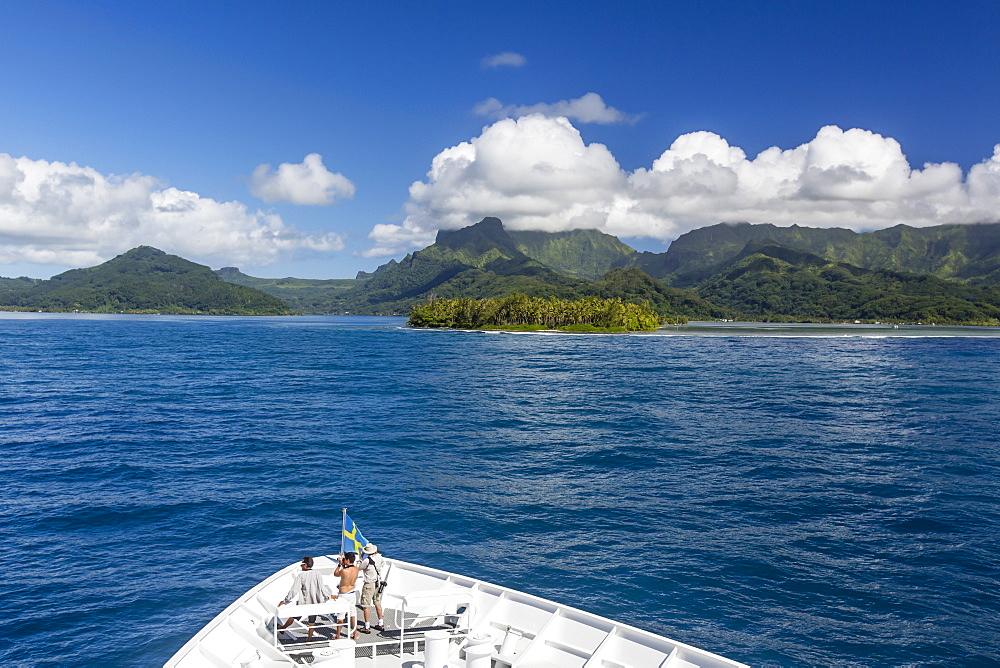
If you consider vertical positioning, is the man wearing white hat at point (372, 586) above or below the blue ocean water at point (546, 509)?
above

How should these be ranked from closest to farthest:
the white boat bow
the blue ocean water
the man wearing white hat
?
the white boat bow < the man wearing white hat < the blue ocean water

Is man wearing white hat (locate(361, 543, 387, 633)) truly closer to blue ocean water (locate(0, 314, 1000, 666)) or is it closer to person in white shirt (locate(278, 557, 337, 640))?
person in white shirt (locate(278, 557, 337, 640))

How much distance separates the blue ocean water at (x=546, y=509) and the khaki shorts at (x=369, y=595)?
9.85m

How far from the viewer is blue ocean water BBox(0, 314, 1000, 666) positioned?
2642 cm

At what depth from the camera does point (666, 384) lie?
371 ft

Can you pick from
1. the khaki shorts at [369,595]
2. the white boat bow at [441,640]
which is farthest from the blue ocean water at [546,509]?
the khaki shorts at [369,595]

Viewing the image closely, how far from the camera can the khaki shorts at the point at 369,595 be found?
20469 millimetres

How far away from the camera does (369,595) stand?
67.3 ft

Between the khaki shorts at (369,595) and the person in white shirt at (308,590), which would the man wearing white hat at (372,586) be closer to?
the khaki shorts at (369,595)

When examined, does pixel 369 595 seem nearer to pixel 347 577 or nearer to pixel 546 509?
pixel 347 577

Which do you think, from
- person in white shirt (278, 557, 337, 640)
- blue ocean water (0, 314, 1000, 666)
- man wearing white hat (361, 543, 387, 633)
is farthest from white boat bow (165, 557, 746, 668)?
blue ocean water (0, 314, 1000, 666)

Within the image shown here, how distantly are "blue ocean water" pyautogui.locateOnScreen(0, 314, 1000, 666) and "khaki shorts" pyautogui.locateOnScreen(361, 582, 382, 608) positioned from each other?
9851mm

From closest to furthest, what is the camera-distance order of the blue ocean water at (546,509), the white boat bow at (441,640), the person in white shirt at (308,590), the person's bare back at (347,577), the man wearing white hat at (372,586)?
the white boat bow at (441,640)
the person in white shirt at (308,590)
the man wearing white hat at (372,586)
the person's bare back at (347,577)
the blue ocean water at (546,509)

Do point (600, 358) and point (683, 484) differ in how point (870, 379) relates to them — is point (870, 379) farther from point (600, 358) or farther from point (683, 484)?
point (683, 484)
